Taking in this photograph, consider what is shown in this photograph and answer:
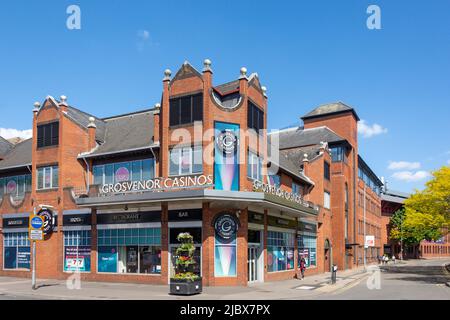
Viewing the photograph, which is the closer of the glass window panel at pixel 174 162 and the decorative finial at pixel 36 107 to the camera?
the glass window panel at pixel 174 162

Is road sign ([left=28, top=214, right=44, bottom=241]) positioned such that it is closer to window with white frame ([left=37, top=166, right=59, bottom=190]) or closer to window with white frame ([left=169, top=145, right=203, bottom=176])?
window with white frame ([left=37, top=166, right=59, bottom=190])

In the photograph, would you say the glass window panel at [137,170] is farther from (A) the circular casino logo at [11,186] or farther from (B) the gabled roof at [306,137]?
(B) the gabled roof at [306,137]

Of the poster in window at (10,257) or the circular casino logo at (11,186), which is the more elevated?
the circular casino logo at (11,186)

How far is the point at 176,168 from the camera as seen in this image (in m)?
30.1

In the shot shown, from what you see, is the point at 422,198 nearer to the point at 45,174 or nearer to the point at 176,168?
the point at 176,168

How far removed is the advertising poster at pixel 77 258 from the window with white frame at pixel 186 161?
8852 mm

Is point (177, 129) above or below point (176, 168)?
above

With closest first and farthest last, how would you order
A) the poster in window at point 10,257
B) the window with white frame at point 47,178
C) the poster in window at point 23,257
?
1. the window with white frame at point 47,178
2. the poster in window at point 23,257
3. the poster in window at point 10,257

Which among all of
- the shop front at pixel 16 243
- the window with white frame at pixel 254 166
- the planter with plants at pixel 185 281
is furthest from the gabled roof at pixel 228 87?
the shop front at pixel 16 243

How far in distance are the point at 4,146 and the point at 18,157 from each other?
5.37 meters

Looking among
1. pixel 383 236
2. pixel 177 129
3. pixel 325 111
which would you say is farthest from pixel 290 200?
pixel 383 236

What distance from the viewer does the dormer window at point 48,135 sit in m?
35.7

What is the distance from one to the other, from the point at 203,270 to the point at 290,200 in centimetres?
896

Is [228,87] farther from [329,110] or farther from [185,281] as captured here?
[329,110]
